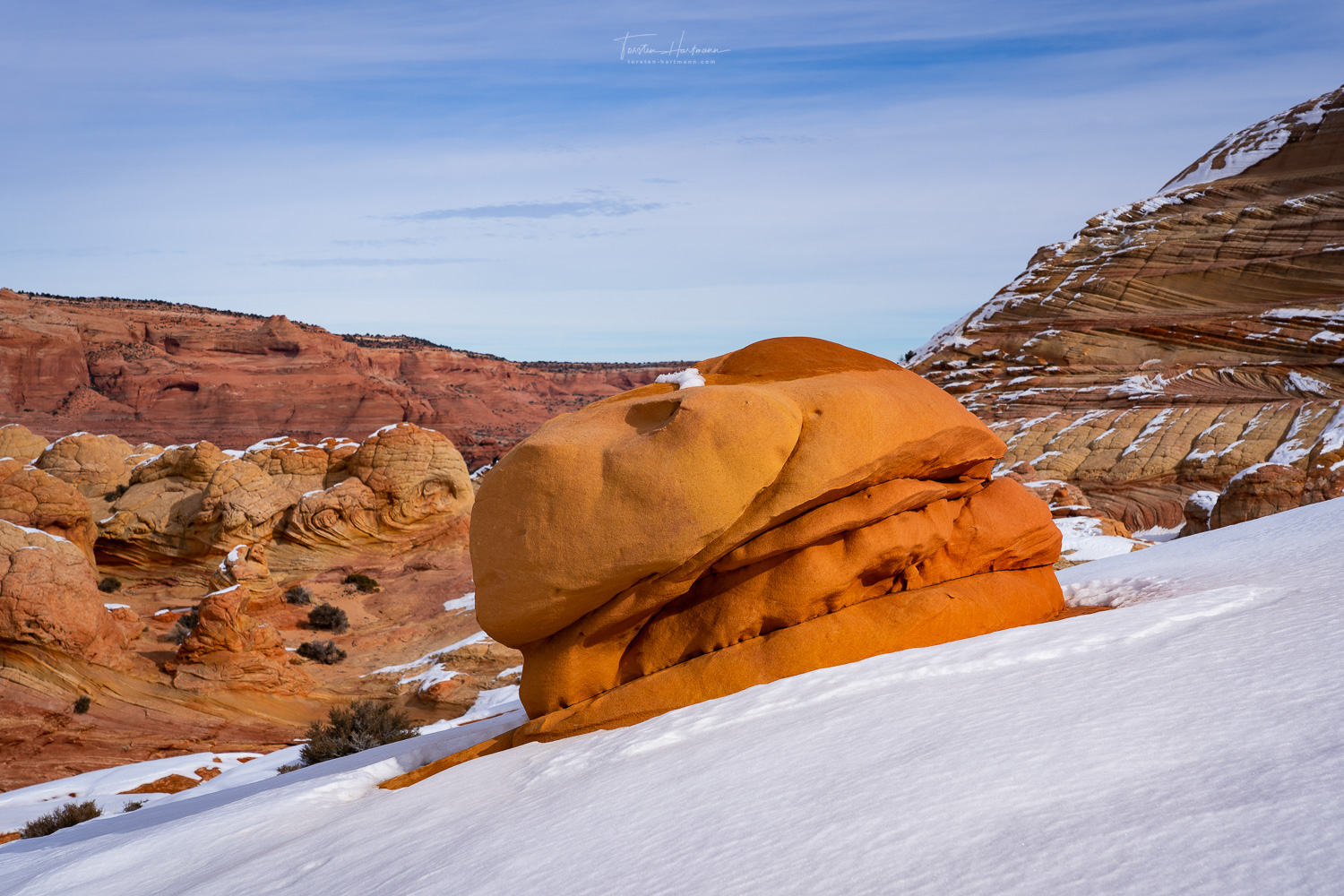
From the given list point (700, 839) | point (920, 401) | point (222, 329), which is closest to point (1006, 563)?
point (920, 401)

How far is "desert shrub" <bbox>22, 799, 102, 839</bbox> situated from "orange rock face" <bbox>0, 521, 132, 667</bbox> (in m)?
5.89

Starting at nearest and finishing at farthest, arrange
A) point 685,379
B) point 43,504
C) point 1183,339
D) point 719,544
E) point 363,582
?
point 719,544, point 685,379, point 43,504, point 363,582, point 1183,339

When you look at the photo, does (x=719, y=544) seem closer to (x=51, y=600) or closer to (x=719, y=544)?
(x=719, y=544)

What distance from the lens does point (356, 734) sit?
1185 centimetres

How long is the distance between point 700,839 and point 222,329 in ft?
272

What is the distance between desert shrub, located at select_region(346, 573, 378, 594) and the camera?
88.0ft

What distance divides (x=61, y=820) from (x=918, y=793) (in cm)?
1049

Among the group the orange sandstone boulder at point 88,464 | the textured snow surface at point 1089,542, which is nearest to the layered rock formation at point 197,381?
the orange sandstone boulder at point 88,464

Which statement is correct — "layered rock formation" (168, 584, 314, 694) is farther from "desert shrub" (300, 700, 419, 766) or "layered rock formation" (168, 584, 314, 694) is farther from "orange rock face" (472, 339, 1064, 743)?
"orange rock face" (472, 339, 1064, 743)

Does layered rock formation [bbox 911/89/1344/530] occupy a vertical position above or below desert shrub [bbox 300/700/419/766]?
above

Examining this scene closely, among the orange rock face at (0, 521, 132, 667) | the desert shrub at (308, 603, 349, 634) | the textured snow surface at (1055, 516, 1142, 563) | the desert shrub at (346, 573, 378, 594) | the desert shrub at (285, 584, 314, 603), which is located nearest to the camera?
the orange rock face at (0, 521, 132, 667)

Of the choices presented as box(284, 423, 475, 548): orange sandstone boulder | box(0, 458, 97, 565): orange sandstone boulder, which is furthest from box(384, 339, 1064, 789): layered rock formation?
box(284, 423, 475, 548): orange sandstone boulder

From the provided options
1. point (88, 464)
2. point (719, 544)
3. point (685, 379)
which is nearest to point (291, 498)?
point (88, 464)

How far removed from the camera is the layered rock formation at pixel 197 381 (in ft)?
211
